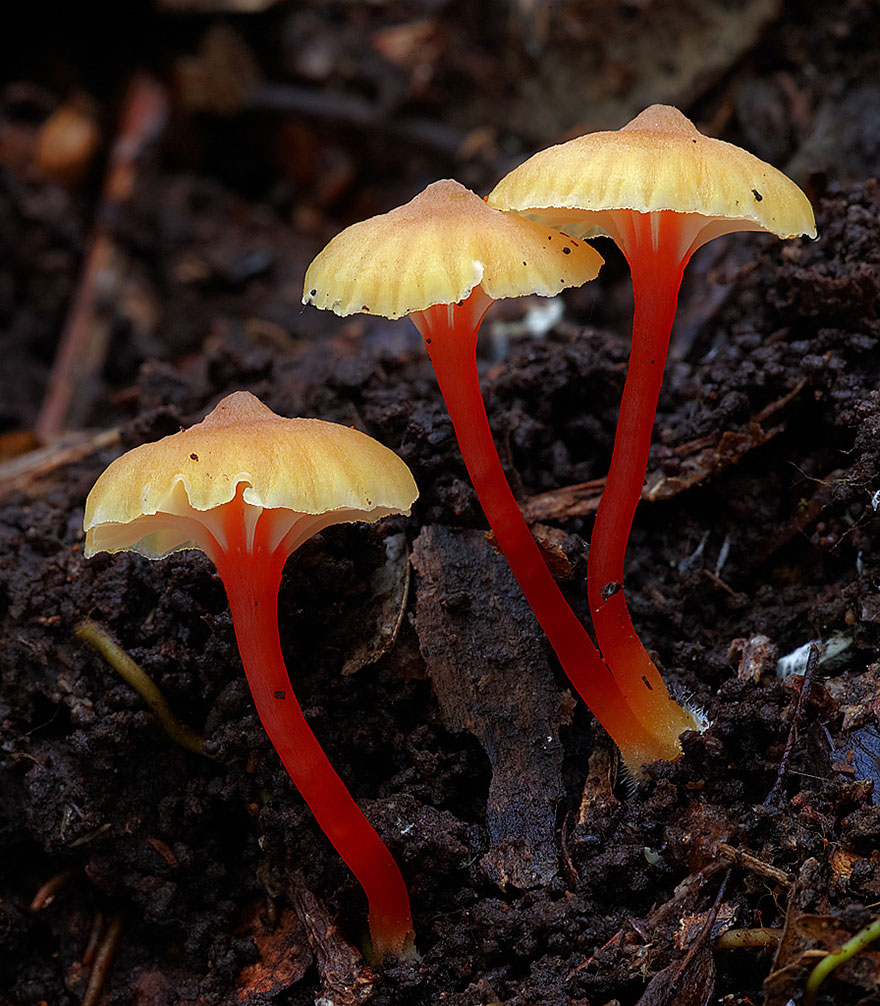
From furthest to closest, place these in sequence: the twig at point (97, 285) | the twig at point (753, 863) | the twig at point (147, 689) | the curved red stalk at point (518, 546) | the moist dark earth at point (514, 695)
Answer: the twig at point (97, 285) < the twig at point (147, 689) < the curved red stalk at point (518, 546) < the moist dark earth at point (514, 695) < the twig at point (753, 863)

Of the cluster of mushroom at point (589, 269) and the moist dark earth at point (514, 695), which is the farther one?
the moist dark earth at point (514, 695)

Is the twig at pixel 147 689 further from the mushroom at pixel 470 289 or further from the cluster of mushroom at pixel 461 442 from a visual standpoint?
the mushroom at pixel 470 289

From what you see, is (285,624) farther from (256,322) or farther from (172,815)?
(256,322)

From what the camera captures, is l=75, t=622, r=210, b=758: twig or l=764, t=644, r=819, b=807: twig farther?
l=75, t=622, r=210, b=758: twig

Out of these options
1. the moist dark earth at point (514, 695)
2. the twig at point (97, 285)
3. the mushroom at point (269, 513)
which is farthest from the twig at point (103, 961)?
the twig at point (97, 285)

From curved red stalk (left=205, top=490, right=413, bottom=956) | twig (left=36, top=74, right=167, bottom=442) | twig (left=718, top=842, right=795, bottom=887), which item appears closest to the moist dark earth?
twig (left=718, top=842, right=795, bottom=887)

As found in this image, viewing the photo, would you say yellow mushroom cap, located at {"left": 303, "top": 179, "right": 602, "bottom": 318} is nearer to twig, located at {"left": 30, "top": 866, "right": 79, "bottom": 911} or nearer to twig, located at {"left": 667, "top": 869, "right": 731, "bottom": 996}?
twig, located at {"left": 667, "top": 869, "right": 731, "bottom": 996}

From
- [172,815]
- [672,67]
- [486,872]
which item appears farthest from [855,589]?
[672,67]
